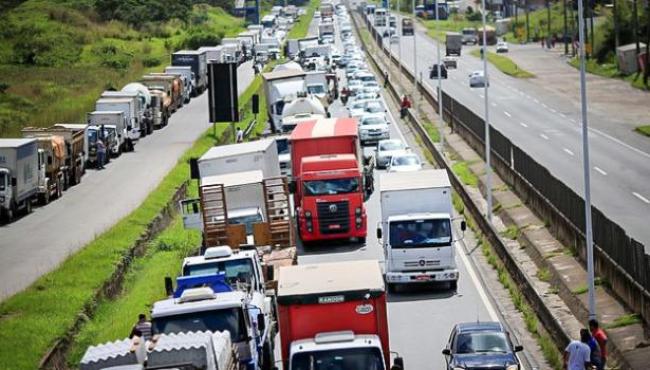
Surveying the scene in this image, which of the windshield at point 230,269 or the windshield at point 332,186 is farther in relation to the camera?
the windshield at point 332,186

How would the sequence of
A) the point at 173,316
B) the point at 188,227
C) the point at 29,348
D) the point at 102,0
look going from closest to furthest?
the point at 173,316, the point at 29,348, the point at 188,227, the point at 102,0

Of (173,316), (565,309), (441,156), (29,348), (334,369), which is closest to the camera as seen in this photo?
(334,369)

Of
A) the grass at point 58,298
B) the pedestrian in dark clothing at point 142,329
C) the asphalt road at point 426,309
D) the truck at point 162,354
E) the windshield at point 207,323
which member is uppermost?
the truck at point 162,354

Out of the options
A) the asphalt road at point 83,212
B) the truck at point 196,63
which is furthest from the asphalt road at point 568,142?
the truck at point 196,63

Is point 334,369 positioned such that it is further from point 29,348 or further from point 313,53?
point 313,53

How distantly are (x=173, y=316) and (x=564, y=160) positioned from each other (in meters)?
41.9

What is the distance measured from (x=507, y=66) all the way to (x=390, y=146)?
70894 mm

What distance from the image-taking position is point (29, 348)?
29688mm

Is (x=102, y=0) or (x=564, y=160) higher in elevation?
(x=102, y=0)

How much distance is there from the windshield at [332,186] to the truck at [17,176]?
1401 cm

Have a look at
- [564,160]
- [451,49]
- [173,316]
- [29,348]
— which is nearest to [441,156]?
[564,160]

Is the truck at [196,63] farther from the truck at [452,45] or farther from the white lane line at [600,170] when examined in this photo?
the white lane line at [600,170]

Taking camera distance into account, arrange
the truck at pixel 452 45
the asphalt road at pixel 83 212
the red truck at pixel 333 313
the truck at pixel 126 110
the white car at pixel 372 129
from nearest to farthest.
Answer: the red truck at pixel 333 313 < the asphalt road at pixel 83 212 < the white car at pixel 372 129 < the truck at pixel 126 110 < the truck at pixel 452 45

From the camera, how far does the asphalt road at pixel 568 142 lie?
50.5 metres
